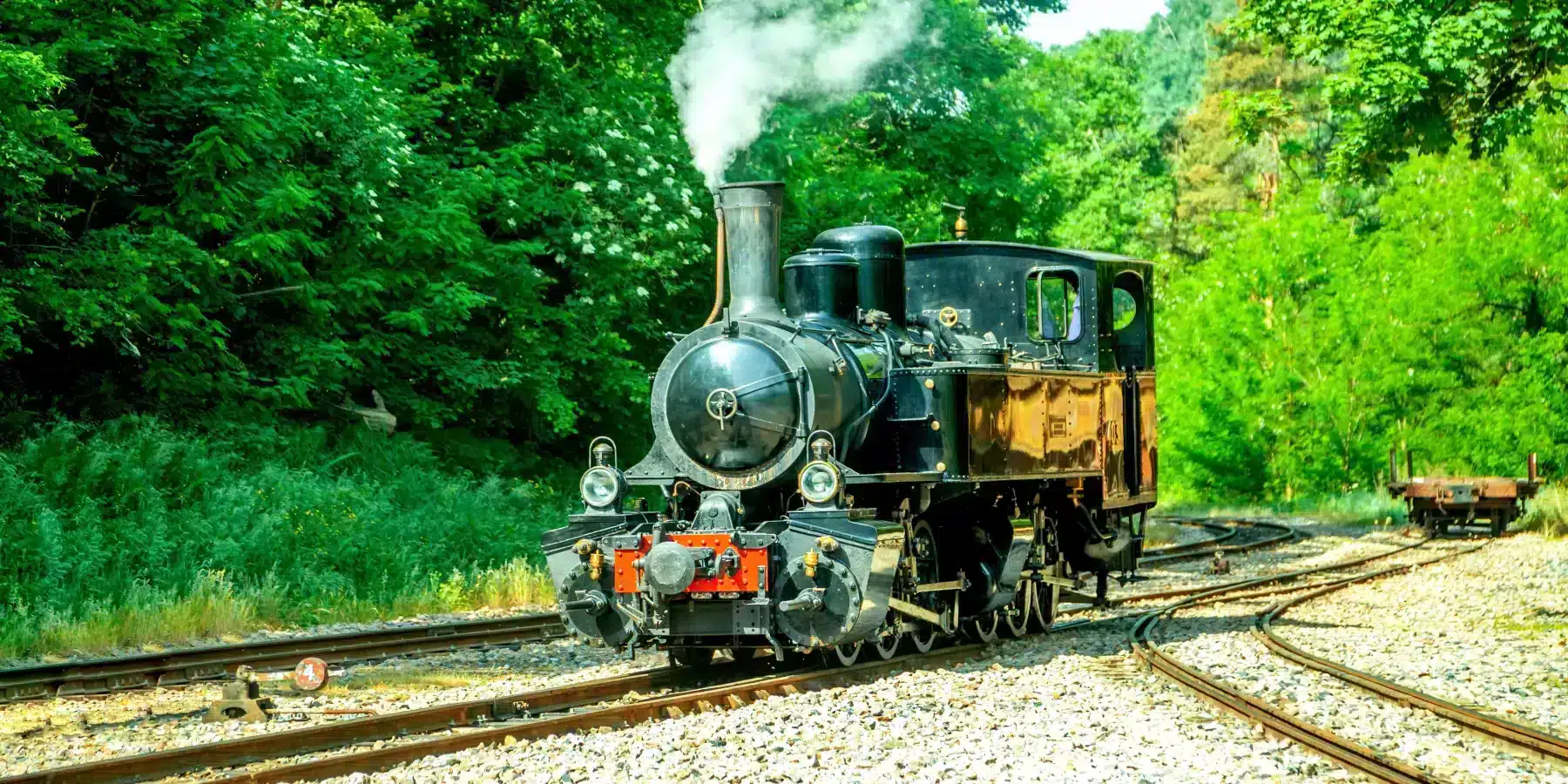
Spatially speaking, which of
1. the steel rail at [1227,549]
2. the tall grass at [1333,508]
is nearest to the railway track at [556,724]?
the steel rail at [1227,549]

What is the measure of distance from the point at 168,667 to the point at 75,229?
6649 mm

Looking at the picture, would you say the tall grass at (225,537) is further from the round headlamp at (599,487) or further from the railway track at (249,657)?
the round headlamp at (599,487)

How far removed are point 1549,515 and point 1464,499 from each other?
93.1 inches

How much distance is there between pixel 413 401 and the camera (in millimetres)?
18125

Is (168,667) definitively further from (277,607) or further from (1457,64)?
(1457,64)

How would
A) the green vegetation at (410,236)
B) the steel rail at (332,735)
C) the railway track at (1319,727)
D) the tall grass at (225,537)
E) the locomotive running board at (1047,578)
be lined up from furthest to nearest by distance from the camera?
the green vegetation at (410,236) → the tall grass at (225,537) → the locomotive running board at (1047,578) → the railway track at (1319,727) → the steel rail at (332,735)

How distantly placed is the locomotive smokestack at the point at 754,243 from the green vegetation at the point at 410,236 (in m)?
5.21

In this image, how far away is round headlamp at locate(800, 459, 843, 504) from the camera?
9.30 metres

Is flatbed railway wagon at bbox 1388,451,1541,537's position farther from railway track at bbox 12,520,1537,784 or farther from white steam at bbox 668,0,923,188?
railway track at bbox 12,520,1537,784

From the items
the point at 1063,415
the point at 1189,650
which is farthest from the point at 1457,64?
the point at 1189,650

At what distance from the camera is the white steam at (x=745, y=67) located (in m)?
12.6

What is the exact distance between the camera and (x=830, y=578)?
30.2ft

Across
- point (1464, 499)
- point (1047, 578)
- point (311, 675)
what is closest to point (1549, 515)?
point (1464, 499)

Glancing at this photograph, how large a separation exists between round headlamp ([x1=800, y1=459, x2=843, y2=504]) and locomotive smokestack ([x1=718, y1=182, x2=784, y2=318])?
1.31m
